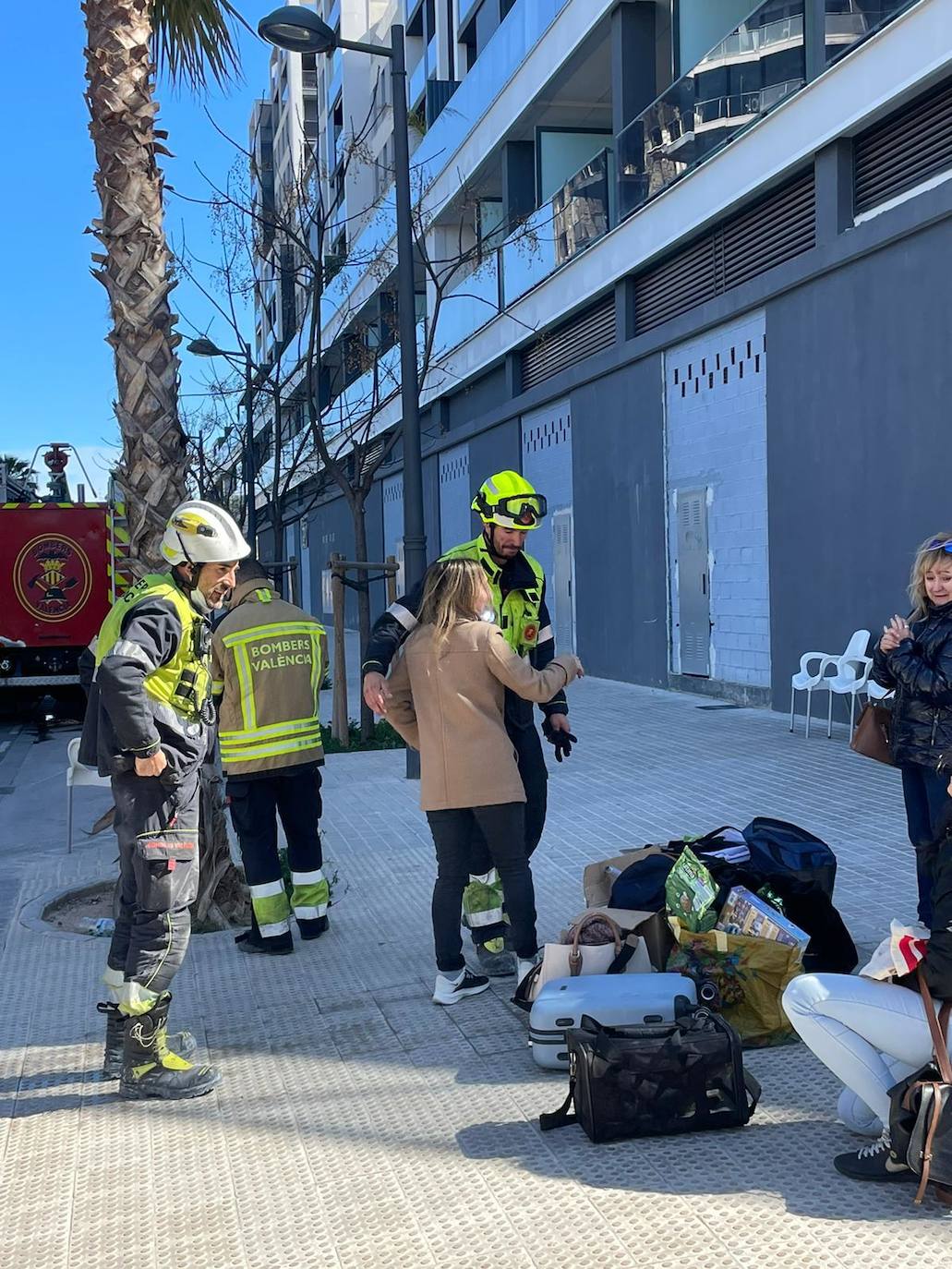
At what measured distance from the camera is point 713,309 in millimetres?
13242

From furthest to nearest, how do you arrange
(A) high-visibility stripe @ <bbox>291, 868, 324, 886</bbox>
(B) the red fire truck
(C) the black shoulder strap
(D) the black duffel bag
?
(B) the red fire truck, (A) high-visibility stripe @ <bbox>291, 868, 324, 886</bbox>, (C) the black shoulder strap, (D) the black duffel bag

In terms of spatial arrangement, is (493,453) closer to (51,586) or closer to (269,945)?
(51,586)

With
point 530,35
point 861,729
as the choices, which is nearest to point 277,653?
point 861,729

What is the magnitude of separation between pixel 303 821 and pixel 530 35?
1592 centimetres

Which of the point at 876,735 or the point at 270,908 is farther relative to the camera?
the point at 270,908

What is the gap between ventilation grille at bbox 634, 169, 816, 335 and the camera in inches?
466

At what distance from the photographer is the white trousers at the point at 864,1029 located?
3098 mm

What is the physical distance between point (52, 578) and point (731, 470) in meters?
9.36

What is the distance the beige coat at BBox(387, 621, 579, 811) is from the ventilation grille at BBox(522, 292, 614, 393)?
12.9 meters

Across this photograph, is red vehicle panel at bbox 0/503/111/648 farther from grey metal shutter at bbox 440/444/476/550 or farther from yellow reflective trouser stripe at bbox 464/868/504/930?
yellow reflective trouser stripe at bbox 464/868/504/930

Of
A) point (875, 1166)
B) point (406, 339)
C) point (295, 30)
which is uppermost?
point (295, 30)

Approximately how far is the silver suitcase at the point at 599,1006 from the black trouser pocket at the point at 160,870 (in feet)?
4.10

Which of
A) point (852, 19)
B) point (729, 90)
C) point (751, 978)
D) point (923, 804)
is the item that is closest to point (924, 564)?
point (923, 804)

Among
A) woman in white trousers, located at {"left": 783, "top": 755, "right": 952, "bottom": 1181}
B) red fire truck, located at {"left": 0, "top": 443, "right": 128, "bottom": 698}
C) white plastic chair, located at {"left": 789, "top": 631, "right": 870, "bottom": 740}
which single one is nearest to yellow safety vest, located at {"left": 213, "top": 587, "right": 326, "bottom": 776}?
woman in white trousers, located at {"left": 783, "top": 755, "right": 952, "bottom": 1181}
